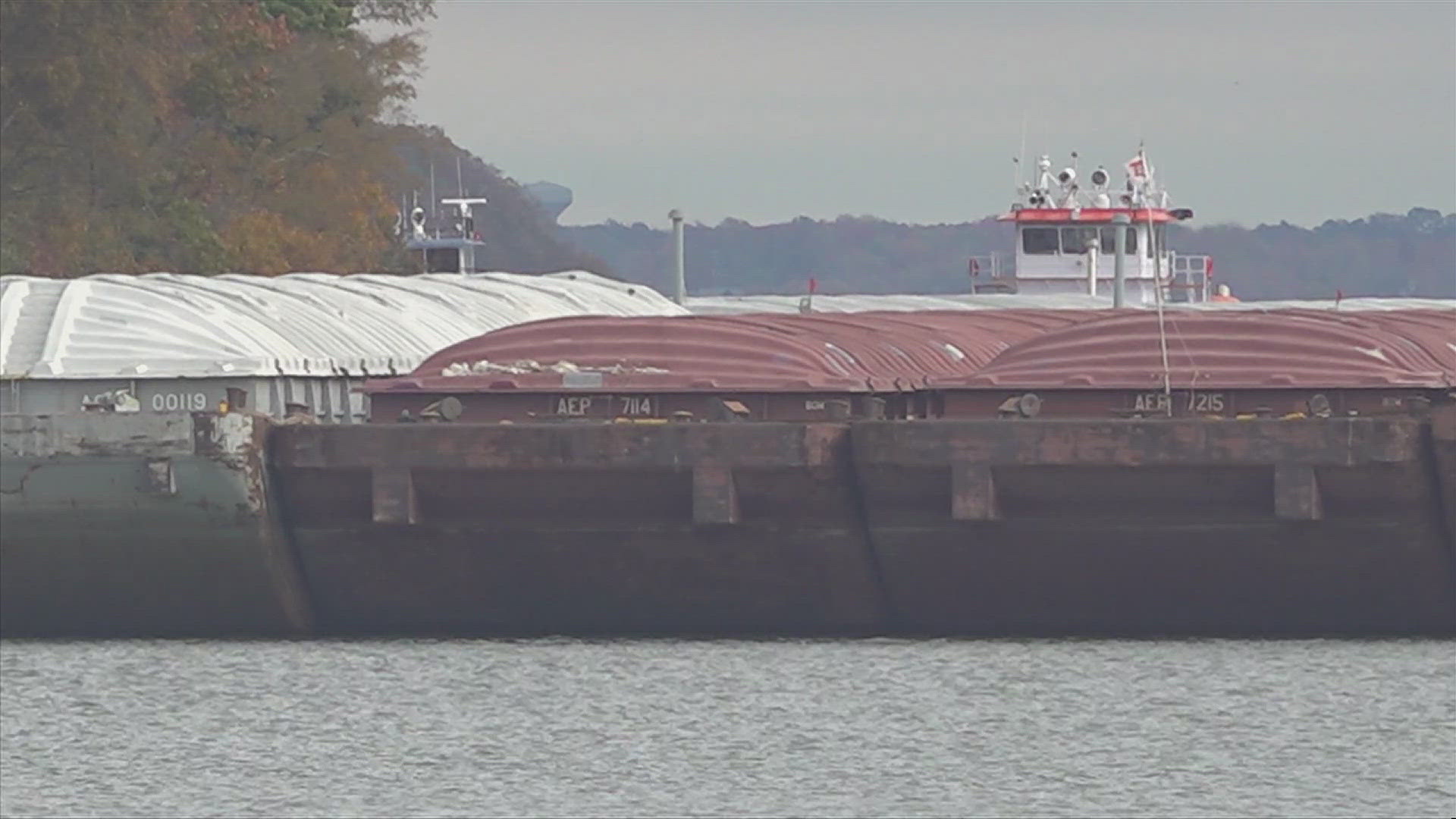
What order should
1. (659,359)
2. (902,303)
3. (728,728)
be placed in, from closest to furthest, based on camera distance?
(728,728), (659,359), (902,303)

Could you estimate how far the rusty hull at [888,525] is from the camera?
1104 inches

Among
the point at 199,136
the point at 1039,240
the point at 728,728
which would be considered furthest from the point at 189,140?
the point at 728,728

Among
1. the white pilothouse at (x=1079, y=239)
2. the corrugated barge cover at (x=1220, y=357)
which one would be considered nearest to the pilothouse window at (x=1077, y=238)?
the white pilothouse at (x=1079, y=239)

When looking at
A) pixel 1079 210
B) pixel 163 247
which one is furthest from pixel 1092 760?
pixel 163 247

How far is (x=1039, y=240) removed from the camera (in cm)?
5797

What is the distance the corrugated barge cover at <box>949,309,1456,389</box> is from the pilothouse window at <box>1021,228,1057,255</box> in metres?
27.0

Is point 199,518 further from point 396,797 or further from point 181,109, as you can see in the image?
point 181,109

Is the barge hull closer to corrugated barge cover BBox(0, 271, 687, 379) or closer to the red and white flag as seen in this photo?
corrugated barge cover BBox(0, 271, 687, 379)

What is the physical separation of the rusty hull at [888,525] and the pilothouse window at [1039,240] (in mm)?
28412

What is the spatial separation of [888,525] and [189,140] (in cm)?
3740

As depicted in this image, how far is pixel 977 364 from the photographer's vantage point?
3500cm

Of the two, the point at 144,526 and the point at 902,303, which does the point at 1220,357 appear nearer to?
the point at 144,526

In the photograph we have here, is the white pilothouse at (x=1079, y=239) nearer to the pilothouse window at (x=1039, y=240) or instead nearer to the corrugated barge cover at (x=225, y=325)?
the pilothouse window at (x=1039, y=240)

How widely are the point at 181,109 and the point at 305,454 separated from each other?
1345 inches
